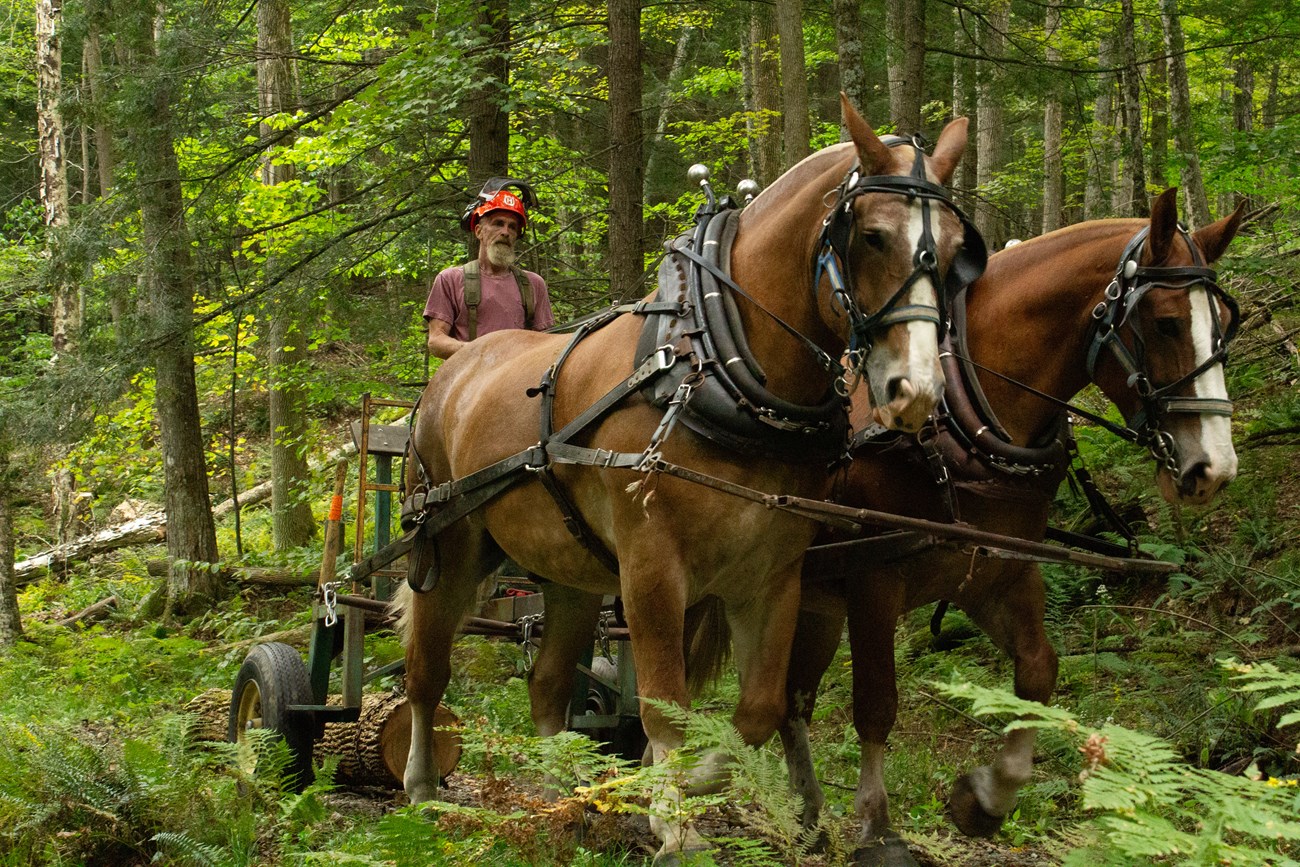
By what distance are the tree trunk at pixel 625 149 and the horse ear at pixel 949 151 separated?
17.0 feet

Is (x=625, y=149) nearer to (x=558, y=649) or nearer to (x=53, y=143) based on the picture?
(x=558, y=649)

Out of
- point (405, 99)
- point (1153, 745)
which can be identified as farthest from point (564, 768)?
point (405, 99)

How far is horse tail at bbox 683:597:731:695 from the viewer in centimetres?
557

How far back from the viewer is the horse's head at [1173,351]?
4242 millimetres

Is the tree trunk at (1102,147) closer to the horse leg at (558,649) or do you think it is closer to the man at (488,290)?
the man at (488,290)

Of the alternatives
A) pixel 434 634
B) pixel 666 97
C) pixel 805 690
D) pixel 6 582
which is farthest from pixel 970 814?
Result: pixel 666 97

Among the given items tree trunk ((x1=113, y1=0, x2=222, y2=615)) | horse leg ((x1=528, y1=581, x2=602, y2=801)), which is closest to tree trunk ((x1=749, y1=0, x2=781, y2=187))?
tree trunk ((x1=113, y1=0, x2=222, y2=615))

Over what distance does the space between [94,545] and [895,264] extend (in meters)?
17.2

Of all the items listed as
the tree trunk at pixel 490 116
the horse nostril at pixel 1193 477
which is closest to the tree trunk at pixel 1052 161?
the tree trunk at pixel 490 116

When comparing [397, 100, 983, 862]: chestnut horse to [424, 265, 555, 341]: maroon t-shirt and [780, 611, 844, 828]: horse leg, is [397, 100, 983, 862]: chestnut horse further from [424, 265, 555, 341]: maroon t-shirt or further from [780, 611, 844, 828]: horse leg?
[424, 265, 555, 341]: maroon t-shirt

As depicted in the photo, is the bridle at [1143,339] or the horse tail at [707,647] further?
the horse tail at [707,647]

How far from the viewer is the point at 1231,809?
2.51 m

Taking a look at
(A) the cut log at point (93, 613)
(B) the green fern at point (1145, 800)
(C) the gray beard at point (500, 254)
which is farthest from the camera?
(A) the cut log at point (93, 613)

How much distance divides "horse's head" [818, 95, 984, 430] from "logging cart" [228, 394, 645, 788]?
2.64 m
